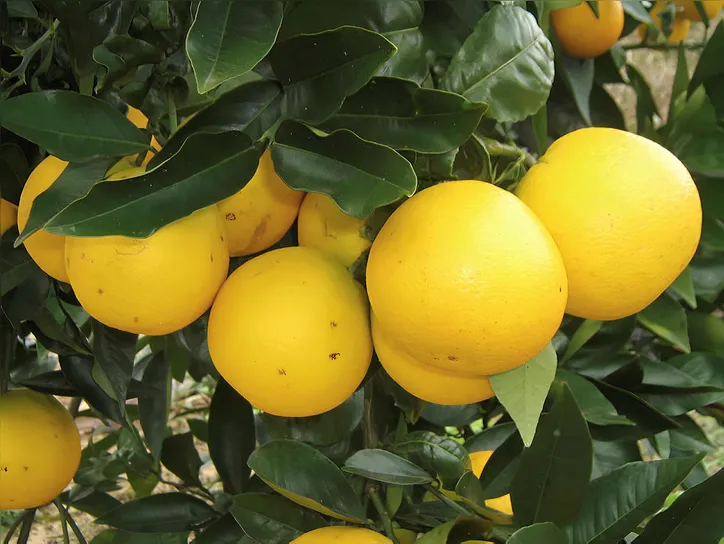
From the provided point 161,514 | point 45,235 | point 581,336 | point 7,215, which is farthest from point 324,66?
point 161,514

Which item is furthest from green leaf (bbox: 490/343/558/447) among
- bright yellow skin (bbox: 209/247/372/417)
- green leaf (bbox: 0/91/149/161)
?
green leaf (bbox: 0/91/149/161)

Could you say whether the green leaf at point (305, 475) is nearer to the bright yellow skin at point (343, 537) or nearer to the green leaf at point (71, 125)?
the bright yellow skin at point (343, 537)

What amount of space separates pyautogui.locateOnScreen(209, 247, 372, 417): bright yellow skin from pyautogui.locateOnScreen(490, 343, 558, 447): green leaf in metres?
0.12

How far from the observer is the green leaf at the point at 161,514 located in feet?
2.74

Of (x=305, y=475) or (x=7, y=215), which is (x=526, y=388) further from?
(x=7, y=215)

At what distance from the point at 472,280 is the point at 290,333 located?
15 cm

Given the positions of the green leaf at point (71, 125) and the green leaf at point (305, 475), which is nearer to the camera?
the green leaf at point (71, 125)

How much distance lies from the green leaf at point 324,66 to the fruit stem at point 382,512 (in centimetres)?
37

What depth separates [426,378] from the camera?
0.55 metres

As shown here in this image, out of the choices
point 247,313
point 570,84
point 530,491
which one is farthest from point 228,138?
point 570,84

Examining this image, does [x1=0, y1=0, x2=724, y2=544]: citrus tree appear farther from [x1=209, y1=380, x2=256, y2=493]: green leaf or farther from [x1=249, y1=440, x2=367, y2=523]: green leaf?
[x1=209, y1=380, x2=256, y2=493]: green leaf

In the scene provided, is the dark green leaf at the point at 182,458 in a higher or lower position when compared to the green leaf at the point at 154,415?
lower

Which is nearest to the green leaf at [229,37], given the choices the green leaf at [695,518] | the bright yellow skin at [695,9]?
the green leaf at [695,518]

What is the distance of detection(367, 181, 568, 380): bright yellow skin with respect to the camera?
45 cm
